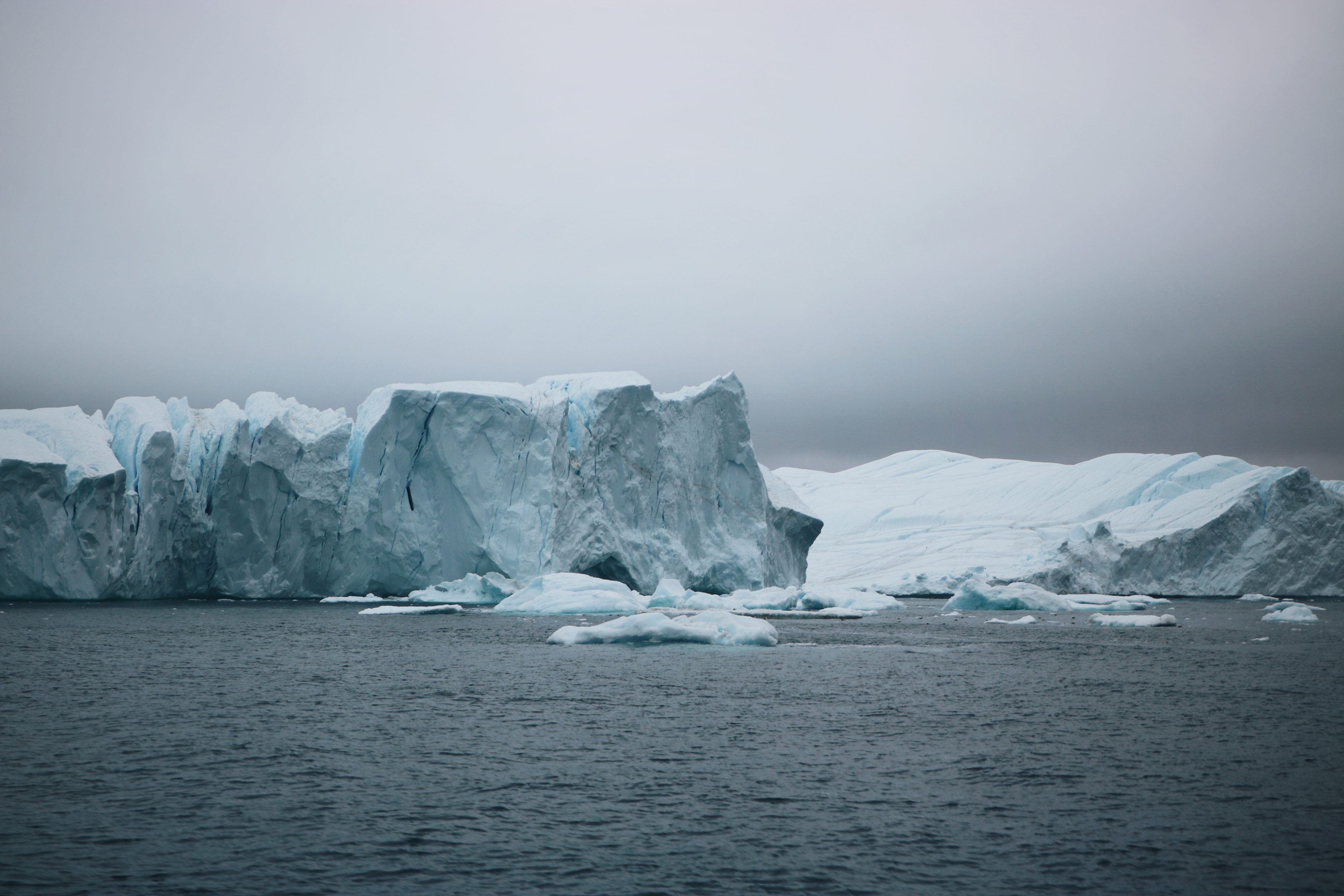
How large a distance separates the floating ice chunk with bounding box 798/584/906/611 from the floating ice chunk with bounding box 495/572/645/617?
7823mm

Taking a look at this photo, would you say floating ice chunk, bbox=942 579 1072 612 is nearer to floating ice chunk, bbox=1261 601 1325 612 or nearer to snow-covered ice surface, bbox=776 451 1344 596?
snow-covered ice surface, bbox=776 451 1344 596

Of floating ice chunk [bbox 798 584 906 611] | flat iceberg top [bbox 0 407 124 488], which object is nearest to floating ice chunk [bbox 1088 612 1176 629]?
floating ice chunk [bbox 798 584 906 611]

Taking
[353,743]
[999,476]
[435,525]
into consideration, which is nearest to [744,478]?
[435,525]

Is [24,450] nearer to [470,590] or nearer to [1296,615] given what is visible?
[470,590]

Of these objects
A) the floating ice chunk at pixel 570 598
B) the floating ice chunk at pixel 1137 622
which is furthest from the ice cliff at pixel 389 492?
the floating ice chunk at pixel 1137 622

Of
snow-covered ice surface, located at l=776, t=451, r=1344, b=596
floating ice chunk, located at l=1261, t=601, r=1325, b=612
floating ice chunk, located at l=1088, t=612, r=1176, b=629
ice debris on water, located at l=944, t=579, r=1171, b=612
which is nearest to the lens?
floating ice chunk, located at l=1088, t=612, r=1176, b=629

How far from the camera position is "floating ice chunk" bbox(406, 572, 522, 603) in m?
31.3

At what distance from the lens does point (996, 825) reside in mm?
7656

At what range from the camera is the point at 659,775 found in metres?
9.20

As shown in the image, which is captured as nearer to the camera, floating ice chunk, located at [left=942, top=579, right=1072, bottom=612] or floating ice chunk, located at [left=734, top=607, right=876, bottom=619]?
floating ice chunk, located at [left=734, top=607, right=876, bottom=619]

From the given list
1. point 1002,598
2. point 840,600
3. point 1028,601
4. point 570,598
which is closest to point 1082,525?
point 1002,598

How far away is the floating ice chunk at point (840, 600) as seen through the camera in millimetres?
34625

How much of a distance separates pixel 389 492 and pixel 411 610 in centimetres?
536

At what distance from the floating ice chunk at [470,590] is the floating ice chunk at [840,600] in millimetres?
9711
